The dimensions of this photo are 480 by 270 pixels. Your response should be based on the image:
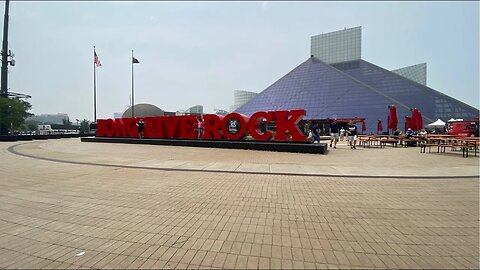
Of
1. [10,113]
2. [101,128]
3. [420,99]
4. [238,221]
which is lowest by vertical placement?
[238,221]

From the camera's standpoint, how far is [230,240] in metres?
4.05

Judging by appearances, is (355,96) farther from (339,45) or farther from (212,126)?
(212,126)

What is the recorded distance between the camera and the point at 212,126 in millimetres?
20922

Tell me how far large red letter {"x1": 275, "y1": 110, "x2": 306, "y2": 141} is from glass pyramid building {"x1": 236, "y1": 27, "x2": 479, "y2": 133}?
150 ft

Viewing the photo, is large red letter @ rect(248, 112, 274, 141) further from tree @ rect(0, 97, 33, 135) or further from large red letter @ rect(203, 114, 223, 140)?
tree @ rect(0, 97, 33, 135)

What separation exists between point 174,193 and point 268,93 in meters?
79.5

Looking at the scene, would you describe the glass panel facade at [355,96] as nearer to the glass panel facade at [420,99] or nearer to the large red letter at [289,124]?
the glass panel facade at [420,99]

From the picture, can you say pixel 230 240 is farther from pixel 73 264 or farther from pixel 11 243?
pixel 11 243

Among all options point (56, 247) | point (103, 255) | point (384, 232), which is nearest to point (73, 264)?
point (103, 255)

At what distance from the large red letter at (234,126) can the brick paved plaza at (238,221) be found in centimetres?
1078

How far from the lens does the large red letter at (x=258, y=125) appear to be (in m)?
18.8

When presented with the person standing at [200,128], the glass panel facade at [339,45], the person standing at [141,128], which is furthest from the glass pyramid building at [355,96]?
the person standing at [141,128]

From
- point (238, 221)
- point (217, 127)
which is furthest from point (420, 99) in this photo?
point (238, 221)

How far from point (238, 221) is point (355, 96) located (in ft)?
230
